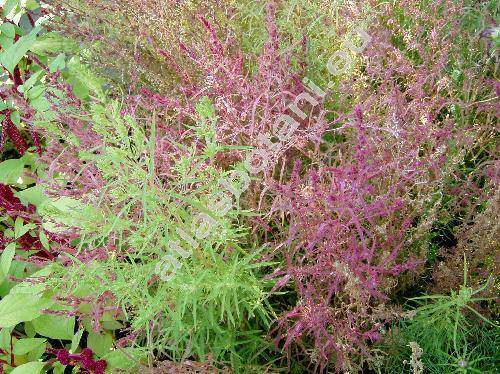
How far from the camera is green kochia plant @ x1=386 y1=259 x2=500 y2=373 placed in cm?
140

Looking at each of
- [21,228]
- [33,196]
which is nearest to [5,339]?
[21,228]

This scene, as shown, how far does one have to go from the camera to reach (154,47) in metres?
1.92

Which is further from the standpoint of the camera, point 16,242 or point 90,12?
point 90,12

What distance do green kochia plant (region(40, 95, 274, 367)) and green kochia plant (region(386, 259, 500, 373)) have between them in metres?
0.35

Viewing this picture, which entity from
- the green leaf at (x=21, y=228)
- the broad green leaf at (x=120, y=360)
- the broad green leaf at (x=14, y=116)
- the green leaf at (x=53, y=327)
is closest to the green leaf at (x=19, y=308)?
the green leaf at (x=53, y=327)

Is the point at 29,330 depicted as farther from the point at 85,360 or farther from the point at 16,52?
the point at 16,52

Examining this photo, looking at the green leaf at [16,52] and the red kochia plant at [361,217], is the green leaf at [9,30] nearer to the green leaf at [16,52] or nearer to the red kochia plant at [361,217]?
the green leaf at [16,52]

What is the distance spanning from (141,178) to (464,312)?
2.85ft

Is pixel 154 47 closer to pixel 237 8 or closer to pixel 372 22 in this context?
pixel 237 8

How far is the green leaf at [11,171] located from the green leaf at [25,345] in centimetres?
63

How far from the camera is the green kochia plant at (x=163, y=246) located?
3.94ft

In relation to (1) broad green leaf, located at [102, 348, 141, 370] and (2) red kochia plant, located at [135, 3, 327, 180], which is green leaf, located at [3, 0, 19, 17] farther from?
(1) broad green leaf, located at [102, 348, 141, 370]

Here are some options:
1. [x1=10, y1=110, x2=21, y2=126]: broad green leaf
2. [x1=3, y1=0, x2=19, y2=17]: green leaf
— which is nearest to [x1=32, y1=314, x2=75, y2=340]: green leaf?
[x1=10, y1=110, x2=21, y2=126]: broad green leaf

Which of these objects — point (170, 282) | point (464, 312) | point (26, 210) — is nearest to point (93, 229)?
point (170, 282)
